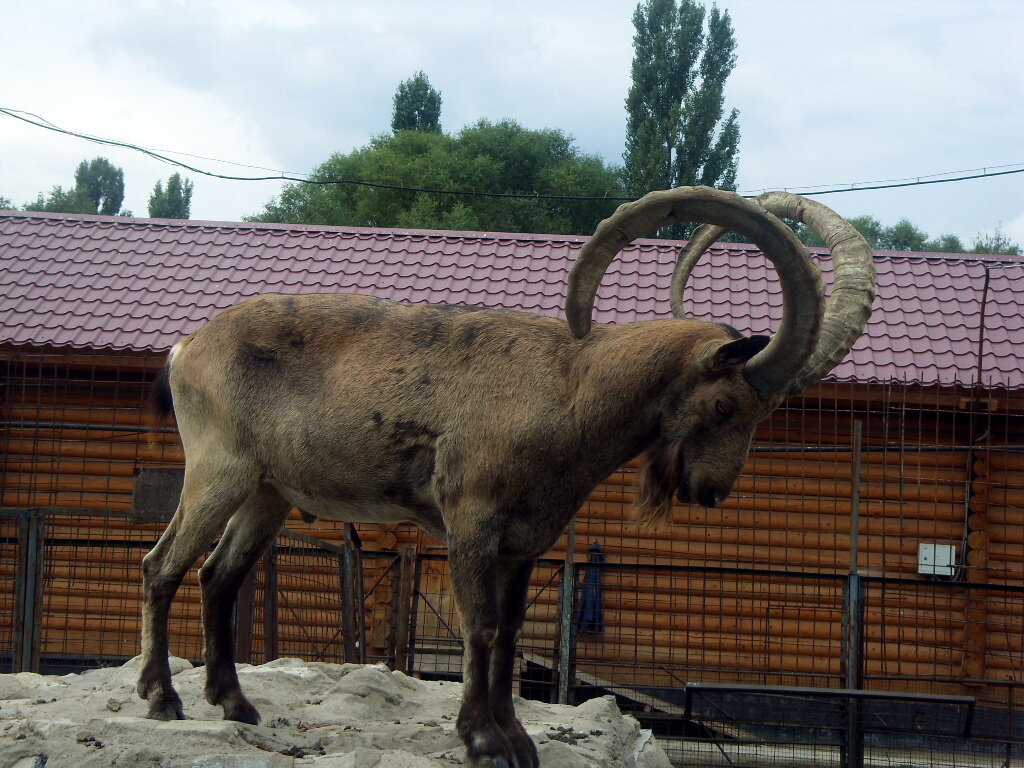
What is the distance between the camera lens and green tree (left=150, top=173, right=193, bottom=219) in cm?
6341

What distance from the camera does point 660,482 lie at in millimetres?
4578

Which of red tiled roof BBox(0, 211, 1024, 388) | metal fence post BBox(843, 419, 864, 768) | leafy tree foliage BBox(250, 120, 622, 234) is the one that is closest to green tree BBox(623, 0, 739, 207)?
leafy tree foliage BBox(250, 120, 622, 234)

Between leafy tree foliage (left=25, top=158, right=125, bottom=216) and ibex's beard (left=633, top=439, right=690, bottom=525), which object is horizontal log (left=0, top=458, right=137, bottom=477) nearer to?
ibex's beard (left=633, top=439, right=690, bottom=525)

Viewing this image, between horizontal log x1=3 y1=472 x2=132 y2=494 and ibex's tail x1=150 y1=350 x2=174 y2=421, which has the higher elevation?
ibex's tail x1=150 y1=350 x2=174 y2=421

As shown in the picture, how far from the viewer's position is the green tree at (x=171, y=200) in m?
63.4

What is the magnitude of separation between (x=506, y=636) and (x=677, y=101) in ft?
120

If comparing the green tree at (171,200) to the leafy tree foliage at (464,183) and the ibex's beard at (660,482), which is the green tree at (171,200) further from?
the ibex's beard at (660,482)

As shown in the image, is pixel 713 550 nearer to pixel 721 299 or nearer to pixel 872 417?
pixel 872 417

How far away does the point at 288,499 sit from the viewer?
16.6 feet

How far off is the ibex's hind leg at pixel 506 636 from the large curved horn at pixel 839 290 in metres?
1.47

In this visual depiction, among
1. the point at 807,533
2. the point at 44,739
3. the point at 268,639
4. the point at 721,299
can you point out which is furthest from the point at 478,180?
the point at 44,739

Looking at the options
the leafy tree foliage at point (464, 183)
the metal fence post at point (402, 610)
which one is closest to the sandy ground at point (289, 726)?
the metal fence post at point (402, 610)

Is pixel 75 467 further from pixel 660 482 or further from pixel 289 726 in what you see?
pixel 660 482

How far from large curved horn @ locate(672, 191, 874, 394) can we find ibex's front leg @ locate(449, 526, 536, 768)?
1457mm
